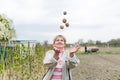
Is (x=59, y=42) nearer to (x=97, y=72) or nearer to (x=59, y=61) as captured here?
(x=59, y=61)

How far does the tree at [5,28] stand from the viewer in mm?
14607

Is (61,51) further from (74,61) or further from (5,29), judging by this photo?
(5,29)

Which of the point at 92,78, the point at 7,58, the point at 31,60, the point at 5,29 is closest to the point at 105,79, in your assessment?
the point at 92,78

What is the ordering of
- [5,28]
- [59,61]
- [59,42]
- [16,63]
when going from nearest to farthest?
1. [59,42]
2. [59,61]
3. [16,63]
4. [5,28]

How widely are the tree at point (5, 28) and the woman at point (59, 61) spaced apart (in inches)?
387

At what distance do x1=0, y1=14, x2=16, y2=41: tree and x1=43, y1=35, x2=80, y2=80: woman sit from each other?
32.3 feet

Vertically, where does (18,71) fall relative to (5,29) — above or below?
below

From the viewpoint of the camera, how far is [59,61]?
4691 mm

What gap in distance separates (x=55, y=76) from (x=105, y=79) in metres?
9.30

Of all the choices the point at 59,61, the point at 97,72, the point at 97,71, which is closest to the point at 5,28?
the point at 97,72

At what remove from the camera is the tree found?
14607 millimetres

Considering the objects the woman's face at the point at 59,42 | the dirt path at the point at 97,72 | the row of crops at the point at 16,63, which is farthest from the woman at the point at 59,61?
the dirt path at the point at 97,72

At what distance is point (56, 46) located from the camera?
453cm

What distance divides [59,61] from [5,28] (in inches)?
420
